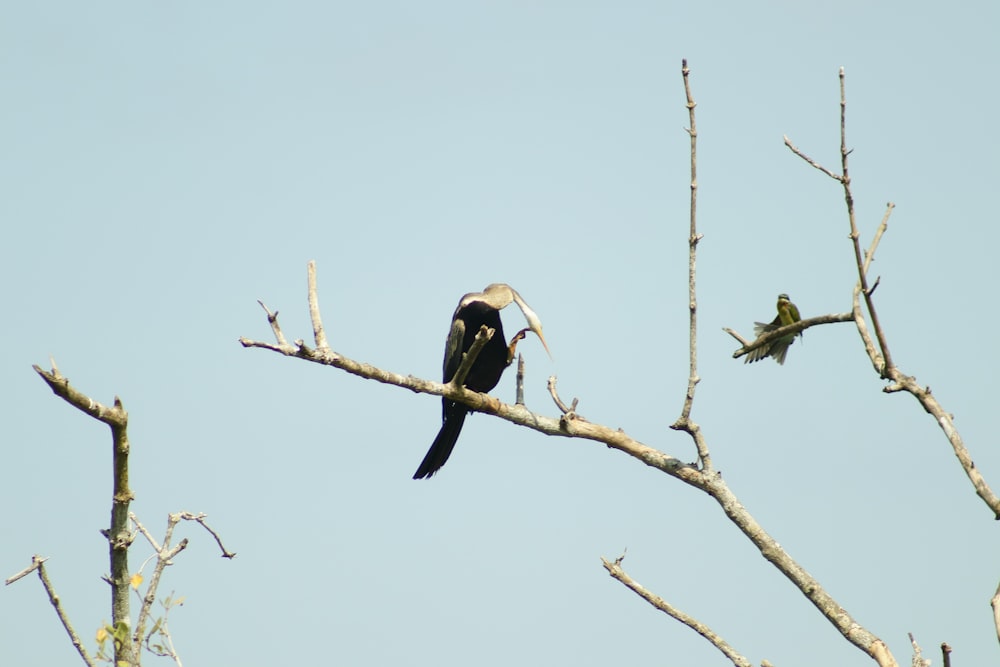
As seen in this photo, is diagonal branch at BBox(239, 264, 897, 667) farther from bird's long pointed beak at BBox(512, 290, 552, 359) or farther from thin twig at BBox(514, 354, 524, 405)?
bird's long pointed beak at BBox(512, 290, 552, 359)

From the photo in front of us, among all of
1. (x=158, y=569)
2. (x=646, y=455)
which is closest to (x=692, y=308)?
(x=646, y=455)

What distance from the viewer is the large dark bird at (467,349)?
6.78 metres

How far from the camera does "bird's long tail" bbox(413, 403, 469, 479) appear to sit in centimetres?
678

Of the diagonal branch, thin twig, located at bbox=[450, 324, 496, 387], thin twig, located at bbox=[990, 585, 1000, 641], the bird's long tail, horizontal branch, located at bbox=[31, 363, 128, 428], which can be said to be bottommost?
horizontal branch, located at bbox=[31, 363, 128, 428]

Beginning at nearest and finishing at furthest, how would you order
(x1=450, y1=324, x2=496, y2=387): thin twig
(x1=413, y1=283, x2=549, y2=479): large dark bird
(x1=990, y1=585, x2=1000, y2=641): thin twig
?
(x1=990, y1=585, x2=1000, y2=641): thin twig
(x1=450, y1=324, x2=496, y2=387): thin twig
(x1=413, y1=283, x2=549, y2=479): large dark bird

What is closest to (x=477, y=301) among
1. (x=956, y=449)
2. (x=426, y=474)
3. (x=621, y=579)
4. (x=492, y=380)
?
(x=492, y=380)

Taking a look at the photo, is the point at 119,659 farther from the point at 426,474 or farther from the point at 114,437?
the point at 426,474

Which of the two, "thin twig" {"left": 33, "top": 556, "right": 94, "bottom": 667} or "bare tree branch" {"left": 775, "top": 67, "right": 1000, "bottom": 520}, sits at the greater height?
"bare tree branch" {"left": 775, "top": 67, "right": 1000, "bottom": 520}

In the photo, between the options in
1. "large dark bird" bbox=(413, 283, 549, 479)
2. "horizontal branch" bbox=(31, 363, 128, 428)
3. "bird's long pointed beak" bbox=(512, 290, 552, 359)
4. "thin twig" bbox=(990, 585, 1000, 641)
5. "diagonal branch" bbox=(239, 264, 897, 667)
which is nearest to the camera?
"horizontal branch" bbox=(31, 363, 128, 428)

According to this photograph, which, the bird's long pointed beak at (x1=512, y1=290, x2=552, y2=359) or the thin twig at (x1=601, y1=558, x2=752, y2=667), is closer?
the thin twig at (x1=601, y1=558, x2=752, y2=667)

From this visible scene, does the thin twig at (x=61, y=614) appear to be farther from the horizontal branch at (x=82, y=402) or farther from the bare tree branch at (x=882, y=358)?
the bare tree branch at (x=882, y=358)

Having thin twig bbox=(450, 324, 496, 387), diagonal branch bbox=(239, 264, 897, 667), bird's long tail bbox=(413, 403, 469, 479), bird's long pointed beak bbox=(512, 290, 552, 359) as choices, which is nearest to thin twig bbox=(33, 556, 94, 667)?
diagonal branch bbox=(239, 264, 897, 667)

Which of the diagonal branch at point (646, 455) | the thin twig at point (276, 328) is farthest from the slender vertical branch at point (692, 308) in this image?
the thin twig at point (276, 328)

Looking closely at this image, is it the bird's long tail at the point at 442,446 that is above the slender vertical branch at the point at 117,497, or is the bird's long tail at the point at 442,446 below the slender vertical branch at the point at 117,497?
above
